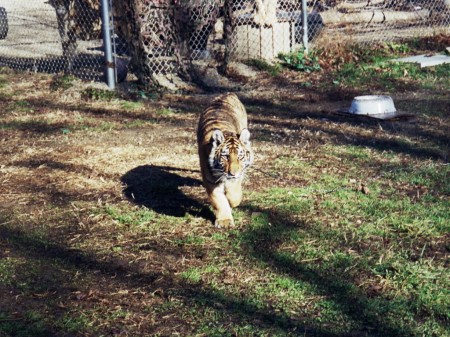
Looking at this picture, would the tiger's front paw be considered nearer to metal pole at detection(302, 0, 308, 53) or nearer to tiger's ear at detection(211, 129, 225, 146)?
tiger's ear at detection(211, 129, 225, 146)

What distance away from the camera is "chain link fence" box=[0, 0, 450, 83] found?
10875 millimetres

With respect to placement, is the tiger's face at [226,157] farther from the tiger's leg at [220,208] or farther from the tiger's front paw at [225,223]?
the tiger's front paw at [225,223]

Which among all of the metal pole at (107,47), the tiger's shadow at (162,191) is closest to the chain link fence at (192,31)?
the metal pole at (107,47)

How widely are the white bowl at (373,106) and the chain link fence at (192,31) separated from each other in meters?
3.02

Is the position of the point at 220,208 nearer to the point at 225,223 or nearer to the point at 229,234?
the point at 225,223

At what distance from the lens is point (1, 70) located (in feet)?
41.4

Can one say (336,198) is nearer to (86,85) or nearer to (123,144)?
(123,144)

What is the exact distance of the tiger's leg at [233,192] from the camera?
5.64 m

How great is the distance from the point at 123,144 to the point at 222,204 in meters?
2.82

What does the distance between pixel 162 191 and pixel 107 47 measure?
4597mm

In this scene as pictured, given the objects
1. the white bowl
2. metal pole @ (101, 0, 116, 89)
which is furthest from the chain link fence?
the white bowl

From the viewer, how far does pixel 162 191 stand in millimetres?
6520

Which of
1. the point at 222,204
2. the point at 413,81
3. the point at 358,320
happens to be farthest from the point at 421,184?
the point at 413,81

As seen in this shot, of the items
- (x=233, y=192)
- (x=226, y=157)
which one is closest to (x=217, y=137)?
(x=226, y=157)
